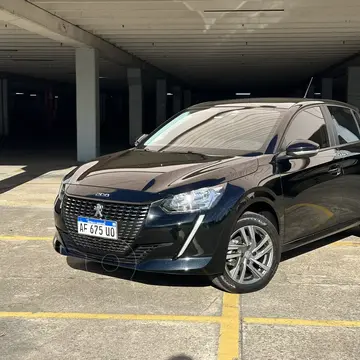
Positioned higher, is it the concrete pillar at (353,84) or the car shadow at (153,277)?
the concrete pillar at (353,84)

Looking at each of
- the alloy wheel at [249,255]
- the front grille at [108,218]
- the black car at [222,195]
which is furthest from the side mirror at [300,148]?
the front grille at [108,218]

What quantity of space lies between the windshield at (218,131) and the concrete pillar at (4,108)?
91.8 ft

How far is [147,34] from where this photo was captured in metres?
15.0

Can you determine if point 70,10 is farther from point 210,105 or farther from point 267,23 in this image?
point 210,105

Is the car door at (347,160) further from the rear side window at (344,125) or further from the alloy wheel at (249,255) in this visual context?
the alloy wheel at (249,255)

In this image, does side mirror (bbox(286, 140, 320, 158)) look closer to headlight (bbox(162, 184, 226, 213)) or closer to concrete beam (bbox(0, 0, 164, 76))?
headlight (bbox(162, 184, 226, 213))

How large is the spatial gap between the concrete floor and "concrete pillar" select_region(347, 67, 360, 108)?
59.5 feet

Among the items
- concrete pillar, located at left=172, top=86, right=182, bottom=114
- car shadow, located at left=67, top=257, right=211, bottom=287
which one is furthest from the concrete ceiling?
concrete pillar, located at left=172, top=86, right=182, bottom=114

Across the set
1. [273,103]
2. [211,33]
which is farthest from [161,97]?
[273,103]

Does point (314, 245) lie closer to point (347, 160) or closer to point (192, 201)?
point (347, 160)

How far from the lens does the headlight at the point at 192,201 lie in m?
3.72

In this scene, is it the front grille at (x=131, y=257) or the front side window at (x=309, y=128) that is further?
the front side window at (x=309, y=128)

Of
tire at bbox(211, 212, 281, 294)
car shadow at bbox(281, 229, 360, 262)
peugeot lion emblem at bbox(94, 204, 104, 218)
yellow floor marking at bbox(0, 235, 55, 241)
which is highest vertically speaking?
peugeot lion emblem at bbox(94, 204, 104, 218)

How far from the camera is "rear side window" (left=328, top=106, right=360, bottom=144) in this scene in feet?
17.5
